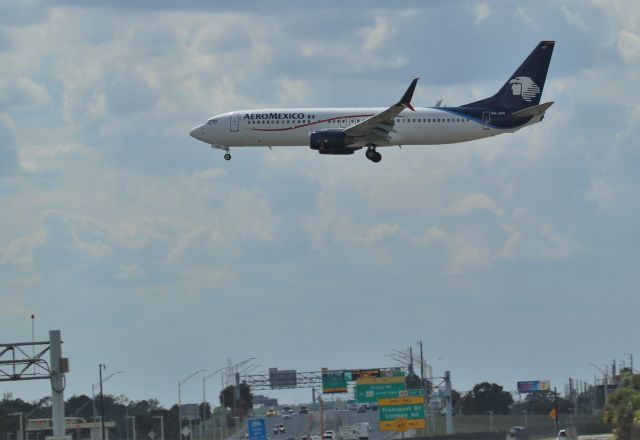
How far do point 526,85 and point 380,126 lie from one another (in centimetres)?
1410

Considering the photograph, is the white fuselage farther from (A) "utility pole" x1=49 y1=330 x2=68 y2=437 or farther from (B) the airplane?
(A) "utility pole" x1=49 y1=330 x2=68 y2=437

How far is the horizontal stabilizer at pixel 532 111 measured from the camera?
87681mm

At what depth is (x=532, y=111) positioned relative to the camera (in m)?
89.4

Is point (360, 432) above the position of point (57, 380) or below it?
below

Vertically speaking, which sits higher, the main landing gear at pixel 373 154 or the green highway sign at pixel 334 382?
the main landing gear at pixel 373 154

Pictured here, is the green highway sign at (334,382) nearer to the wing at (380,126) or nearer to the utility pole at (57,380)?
the wing at (380,126)

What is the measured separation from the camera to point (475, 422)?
188 metres

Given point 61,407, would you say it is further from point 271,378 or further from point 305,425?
point 271,378

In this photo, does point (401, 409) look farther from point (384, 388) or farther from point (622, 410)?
point (622, 410)

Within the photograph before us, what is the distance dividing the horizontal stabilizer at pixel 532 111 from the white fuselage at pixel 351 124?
34.0 inches

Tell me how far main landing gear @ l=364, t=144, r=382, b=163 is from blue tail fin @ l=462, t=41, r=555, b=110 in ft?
23.7

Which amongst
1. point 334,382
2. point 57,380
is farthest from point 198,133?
point 334,382

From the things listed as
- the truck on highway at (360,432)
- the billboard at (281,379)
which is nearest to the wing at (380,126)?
the truck on highway at (360,432)

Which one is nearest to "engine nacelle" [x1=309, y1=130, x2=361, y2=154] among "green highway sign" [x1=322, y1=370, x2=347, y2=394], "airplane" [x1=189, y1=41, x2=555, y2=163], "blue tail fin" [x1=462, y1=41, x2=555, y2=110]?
"airplane" [x1=189, y1=41, x2=555, y2=163]
